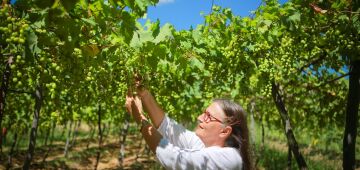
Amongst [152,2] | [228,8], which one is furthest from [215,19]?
[152,2]

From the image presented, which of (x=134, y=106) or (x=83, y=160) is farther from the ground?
(x=134, y=106)

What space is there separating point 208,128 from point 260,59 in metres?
2.95

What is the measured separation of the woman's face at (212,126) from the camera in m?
2.68

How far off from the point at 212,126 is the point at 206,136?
88mm

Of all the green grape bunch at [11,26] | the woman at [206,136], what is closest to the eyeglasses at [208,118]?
the woman at [206,136]

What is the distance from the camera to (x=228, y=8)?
5879 millimetres

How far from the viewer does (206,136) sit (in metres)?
2.70

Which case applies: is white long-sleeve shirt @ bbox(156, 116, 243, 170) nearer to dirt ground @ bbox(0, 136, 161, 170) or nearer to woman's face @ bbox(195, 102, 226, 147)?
woman's face @ bbox(195, 102, 226, 147)

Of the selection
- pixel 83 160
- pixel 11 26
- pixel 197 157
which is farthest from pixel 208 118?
Answer: pixel 83 160

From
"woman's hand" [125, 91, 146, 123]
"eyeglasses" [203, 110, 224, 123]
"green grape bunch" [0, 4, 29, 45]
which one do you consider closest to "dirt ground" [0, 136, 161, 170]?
"woman's hand" [125, 91, 146, 123]

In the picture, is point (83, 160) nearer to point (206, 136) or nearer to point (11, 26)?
point (206, 136)

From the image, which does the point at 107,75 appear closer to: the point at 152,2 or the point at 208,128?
the point at 152,2

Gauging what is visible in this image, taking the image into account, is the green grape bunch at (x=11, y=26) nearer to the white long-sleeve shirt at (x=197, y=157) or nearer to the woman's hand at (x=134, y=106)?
the woman's hand at (x=134, y=106)

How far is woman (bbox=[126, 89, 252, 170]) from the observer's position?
7.72 feet
